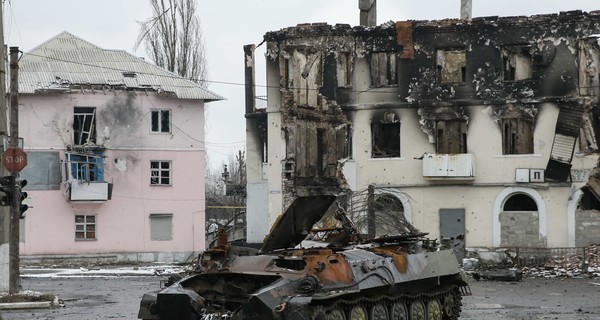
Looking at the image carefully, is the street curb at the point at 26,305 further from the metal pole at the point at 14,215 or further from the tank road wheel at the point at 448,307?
the tank road wheel at the point at 448,307

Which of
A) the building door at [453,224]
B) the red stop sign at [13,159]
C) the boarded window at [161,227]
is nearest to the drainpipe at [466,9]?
the building door at [453,224]

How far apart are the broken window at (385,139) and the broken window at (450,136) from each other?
5.48ft

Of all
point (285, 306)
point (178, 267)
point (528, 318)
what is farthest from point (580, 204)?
point (285, 306)

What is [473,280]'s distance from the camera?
35.8 metres

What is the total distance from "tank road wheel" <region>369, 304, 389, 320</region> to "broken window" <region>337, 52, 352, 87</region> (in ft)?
85.6

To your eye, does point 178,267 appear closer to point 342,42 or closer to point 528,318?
point 342,42

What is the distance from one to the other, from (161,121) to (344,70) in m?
10.0

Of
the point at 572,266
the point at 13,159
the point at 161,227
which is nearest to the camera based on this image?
the point at 13,159

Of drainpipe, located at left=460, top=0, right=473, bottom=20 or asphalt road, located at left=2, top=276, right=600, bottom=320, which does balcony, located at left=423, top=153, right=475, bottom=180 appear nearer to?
drainpipe, located at left=460, top=0, right=473, bottom=20

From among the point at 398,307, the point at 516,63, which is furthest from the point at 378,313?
the point at 516,63

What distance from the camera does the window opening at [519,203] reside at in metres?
41.8

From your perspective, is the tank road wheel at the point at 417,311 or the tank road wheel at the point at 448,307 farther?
the tank road wheel at the point at 448,307

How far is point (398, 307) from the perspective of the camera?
18422 millimetres

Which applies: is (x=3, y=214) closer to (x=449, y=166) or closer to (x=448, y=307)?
(x=448, y=307)
